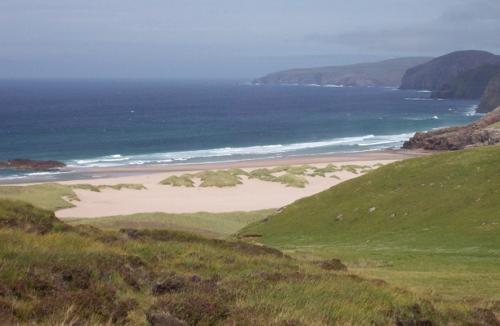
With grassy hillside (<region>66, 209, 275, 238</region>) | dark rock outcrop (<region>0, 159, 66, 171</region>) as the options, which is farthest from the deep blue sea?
grassy hillside (<region>66, 209, 275, 238</region>)

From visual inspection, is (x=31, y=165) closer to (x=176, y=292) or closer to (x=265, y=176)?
(x=265, y=176)

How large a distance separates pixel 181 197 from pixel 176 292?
54.9m

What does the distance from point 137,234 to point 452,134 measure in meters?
93.0

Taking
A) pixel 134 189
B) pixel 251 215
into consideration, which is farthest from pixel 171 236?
pixel 134 189

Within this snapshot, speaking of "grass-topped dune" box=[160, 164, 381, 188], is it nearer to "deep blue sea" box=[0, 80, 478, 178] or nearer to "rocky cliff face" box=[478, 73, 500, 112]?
"deep blue sea" box=[0, 80, 478, 178]

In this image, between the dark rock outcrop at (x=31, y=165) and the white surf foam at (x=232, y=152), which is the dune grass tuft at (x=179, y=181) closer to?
the white surf foam at (x=232, y=152)

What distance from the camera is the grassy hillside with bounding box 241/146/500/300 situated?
17875 mm

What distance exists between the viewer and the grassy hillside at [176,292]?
25.3ft

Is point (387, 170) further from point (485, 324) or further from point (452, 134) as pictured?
point (452, 134)

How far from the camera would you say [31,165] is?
290 ft

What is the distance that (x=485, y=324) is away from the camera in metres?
10.3

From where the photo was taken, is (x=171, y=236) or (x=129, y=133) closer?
(x=171, y=236)

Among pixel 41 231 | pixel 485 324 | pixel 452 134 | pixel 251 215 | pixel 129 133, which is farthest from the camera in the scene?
pixel 129 133

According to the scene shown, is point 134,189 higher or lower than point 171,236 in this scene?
lower
